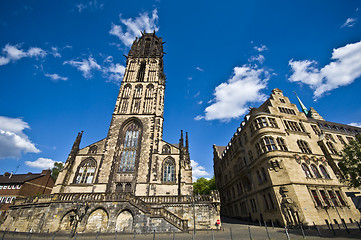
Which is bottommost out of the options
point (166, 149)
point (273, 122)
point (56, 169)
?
point (166, 149)

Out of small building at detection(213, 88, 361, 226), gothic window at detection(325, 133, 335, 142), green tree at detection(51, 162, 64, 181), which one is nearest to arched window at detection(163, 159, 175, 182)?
small building at detection(213, 88, 361, 226)

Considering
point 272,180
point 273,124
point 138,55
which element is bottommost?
point 272,180

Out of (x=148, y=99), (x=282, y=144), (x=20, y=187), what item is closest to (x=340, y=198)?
(x=282, y=144)

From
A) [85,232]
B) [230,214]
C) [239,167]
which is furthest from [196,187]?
[85,232]

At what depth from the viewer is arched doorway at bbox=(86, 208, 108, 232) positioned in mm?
16375

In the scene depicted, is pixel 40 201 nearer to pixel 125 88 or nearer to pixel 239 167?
pixel 125 88

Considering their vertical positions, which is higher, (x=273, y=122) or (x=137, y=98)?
(x=137, y=98)

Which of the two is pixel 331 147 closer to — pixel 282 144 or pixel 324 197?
pixel 324 197

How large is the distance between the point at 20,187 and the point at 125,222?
114 ft

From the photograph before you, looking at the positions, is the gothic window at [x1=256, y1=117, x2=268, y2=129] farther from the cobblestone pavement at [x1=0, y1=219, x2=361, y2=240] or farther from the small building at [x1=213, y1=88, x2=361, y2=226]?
the cobblestone pavement at [x1=0, y1=219, x2=361, y2=240]

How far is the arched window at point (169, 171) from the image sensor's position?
82.2 ft

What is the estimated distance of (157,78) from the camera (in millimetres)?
35750

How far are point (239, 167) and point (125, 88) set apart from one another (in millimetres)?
27622

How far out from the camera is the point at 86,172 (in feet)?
82.8
